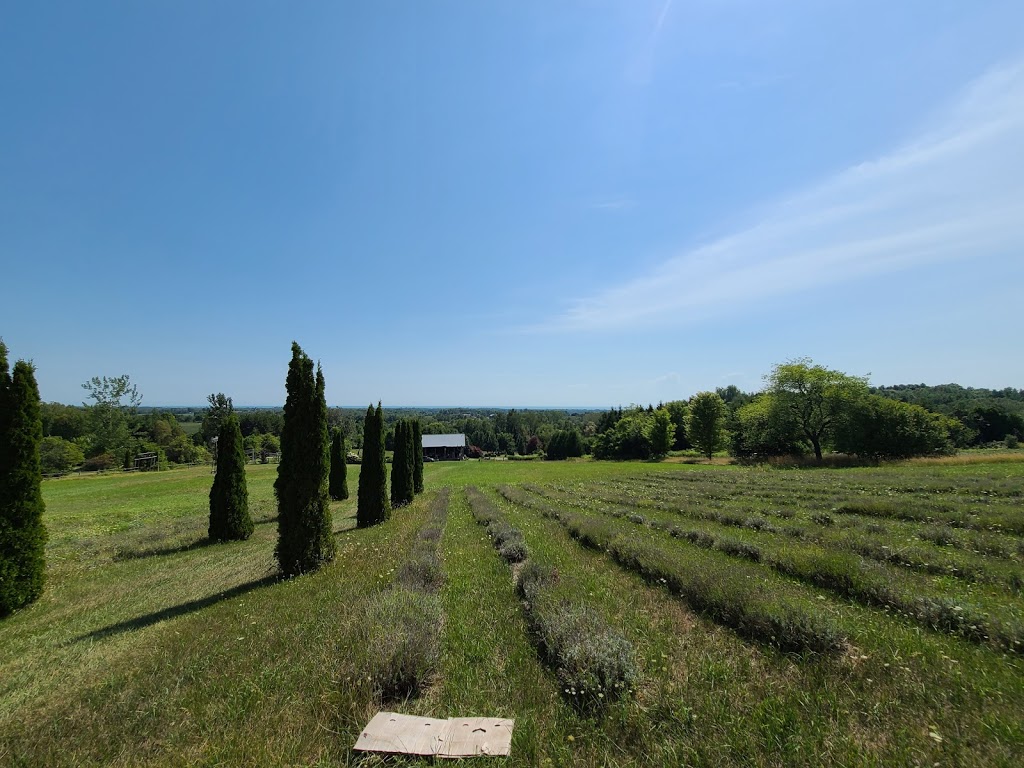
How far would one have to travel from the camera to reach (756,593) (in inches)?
237

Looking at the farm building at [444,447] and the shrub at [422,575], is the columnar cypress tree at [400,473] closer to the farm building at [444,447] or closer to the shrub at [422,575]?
the shrub at [422,575]

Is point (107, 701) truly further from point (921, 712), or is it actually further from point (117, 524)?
point (117, 524)

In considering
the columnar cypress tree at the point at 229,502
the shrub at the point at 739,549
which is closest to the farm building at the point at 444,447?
the columnar cypress tree at the point at 229,502

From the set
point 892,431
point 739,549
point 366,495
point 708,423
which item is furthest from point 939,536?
point 708,423

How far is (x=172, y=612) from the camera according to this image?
7438 mm

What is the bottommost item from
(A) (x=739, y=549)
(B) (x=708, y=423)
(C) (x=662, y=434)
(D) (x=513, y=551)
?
(D) (x=513, y=551)

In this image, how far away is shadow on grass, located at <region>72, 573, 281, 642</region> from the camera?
258 inches

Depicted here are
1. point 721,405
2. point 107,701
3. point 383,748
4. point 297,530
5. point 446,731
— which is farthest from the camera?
point 721,405

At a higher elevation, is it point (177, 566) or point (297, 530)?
point (297, 530)

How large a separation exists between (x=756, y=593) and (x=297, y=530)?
9.98 m

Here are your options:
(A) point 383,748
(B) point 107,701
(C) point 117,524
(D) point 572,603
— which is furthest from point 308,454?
(C) point 117,524

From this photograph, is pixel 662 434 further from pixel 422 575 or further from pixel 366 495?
pixel 422 575

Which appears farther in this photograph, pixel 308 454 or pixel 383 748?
pixel 308 454

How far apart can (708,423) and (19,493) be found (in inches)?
2896
